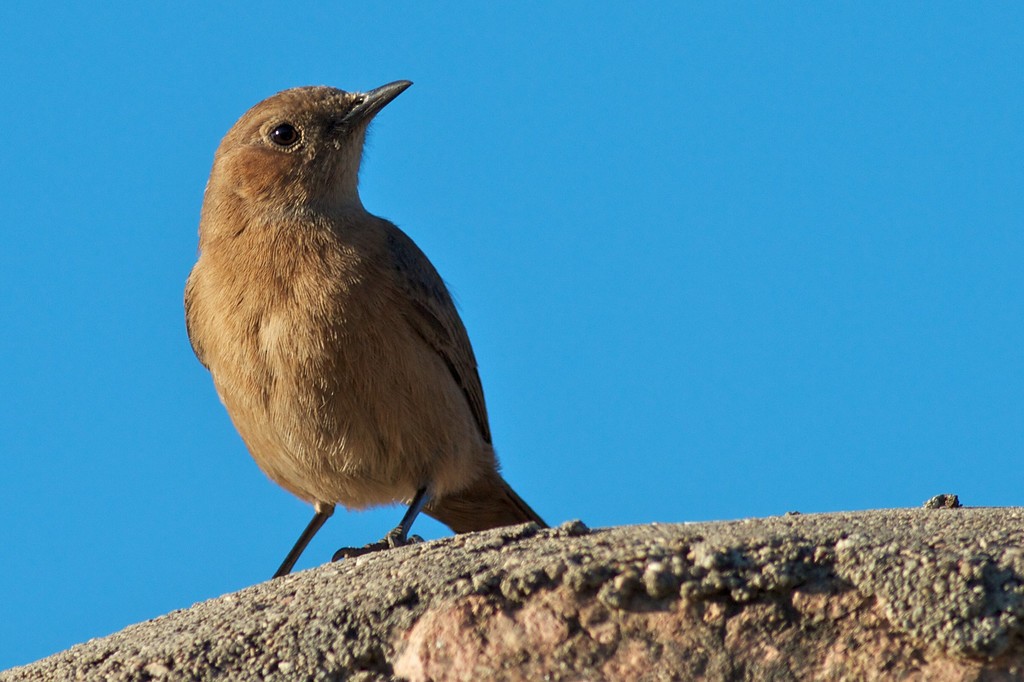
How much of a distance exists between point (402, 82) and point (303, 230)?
4.50ft

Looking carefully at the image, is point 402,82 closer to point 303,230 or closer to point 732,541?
point 303,230

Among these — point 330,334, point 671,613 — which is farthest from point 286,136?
point 671,613

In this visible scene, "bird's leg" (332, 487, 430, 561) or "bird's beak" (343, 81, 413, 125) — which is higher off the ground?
"bird's beak" (343, 81, 413, 125)

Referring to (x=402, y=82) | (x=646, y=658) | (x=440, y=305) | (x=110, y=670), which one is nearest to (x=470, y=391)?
(x=440, y=305)

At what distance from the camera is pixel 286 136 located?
26.0 ft

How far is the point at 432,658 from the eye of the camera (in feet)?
13.2

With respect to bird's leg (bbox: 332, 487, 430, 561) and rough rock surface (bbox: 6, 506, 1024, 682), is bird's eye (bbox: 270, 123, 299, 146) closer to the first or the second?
bird's leg (bbox: 332, 487, 430, 561)

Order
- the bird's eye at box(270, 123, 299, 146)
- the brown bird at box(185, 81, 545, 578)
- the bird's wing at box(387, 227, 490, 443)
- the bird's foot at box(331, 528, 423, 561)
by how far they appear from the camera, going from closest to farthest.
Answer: the bird's foot at box(331, 528, 423, 561), the brown bird at box(185, 81, 545, 578), the bird's wing at box(387, 227, 490, 443), the bird's eye at box(270, 123, 299, 146)

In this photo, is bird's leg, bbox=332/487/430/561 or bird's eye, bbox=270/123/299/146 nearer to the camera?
bird's leg, bbox=332/487/430/561

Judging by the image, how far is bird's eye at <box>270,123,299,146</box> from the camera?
7.93 meters

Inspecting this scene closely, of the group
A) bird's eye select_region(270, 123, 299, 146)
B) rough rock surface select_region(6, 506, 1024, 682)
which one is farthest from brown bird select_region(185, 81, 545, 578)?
rough rock surface select_region(6, 506, 1024, 682)

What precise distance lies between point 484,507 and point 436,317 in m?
1.22

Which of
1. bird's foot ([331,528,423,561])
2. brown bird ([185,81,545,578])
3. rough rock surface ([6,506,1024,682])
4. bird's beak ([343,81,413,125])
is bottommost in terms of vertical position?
rough rock surface ([6,506,1024,682])

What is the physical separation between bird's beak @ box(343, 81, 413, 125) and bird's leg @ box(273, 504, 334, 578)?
2.27 metres
